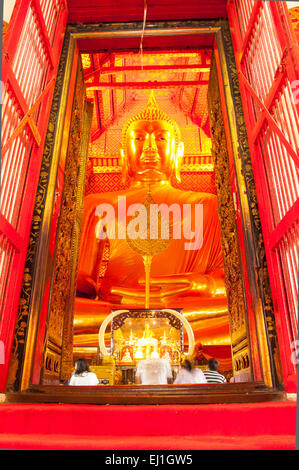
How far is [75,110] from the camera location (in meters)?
3.00

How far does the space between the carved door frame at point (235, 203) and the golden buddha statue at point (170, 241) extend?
2.94 metres

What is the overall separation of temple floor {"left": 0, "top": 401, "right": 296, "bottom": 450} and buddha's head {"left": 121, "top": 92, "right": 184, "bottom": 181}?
5007mm

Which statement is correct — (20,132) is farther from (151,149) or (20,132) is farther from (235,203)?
(151,149)

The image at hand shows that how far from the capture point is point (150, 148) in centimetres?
614

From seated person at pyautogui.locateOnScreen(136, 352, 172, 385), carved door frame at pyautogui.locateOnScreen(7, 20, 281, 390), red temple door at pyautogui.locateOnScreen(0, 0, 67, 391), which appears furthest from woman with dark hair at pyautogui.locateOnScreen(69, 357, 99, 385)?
red temple door at pyautogui.locateOnScreen(0, 0, 67, 391)

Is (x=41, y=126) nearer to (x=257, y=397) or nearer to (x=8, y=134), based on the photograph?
(x=8, y=134)

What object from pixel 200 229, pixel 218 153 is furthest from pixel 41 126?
pixel 200 229

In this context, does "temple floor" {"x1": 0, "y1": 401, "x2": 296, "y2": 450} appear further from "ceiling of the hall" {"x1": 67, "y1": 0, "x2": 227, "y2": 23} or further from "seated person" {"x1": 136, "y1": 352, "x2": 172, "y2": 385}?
"ceiling of the hall" {"x1": 67, "y1": 0, "x2": 227, "y2": 23}

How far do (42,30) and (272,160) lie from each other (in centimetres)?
162

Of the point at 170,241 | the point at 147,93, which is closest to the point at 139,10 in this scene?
the point at 170,241

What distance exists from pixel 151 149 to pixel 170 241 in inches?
60.6

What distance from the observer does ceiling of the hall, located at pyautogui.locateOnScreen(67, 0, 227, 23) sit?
9.66 ft

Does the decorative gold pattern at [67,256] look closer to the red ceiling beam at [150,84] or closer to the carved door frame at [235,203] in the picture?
the carved door frame at [235,203]

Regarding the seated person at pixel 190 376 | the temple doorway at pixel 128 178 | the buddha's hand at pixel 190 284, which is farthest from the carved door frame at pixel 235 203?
the buddha's hand at pixel 190 284
